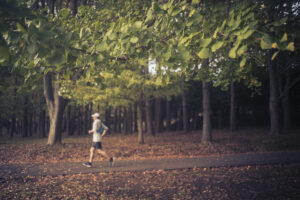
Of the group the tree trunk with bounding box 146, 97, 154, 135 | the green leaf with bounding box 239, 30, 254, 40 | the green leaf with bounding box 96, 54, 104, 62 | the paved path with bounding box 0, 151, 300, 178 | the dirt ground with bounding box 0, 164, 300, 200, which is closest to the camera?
the green leaf with bounding box 239, 30, 254, 40

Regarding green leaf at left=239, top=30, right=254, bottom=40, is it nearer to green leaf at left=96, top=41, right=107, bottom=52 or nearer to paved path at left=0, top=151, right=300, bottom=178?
green leaf at left=96, top=41, right=107, bottom=52

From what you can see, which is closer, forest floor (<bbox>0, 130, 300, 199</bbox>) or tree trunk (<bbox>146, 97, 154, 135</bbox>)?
forest floor (<bbox>0, 130, 300, 199</bbox>)

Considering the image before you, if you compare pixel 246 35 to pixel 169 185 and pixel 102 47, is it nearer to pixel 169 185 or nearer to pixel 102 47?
pixel 102 47

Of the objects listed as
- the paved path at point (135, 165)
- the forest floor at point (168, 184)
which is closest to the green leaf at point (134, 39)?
the forest floor at point (168, 184)

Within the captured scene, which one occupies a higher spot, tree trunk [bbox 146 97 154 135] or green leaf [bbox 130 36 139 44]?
green leaf [bbox 130 36 139 44]

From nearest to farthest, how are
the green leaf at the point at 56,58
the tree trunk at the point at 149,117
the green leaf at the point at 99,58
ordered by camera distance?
the green leaf at the point at 56,58, the green leaf at the point at 99,58, the tree trunk at the point at 149,117

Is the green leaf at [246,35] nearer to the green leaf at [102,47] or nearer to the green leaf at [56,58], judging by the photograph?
the green leaf at [102,47]

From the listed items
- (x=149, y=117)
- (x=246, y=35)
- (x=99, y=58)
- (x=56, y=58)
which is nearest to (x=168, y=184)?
(x=99, y=58)

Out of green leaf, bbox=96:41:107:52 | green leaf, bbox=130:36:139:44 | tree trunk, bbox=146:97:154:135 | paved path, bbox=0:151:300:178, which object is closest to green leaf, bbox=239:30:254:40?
green leaf, bbox=130:36:139:44

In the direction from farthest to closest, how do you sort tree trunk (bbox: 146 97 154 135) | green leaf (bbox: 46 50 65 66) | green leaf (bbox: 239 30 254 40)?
tree trunk (bbox: 146 97 154 135)
green leaf (bbox: 239 30 254 40)
green leaf (bbox: 46 50 65 66)

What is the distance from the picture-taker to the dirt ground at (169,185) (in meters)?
5.15

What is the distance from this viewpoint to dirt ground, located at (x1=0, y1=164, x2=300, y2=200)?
5148 millimetres

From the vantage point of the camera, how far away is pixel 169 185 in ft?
19.3

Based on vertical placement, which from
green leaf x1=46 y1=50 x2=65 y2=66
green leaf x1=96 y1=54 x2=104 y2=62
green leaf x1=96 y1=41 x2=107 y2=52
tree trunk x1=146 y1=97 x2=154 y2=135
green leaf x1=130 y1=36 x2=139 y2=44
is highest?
green leaf x1=130 y1=36 x2=139 y2=44
